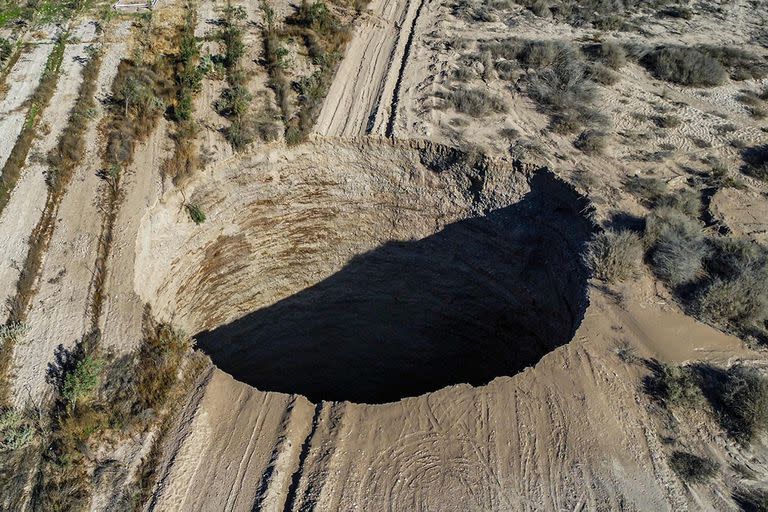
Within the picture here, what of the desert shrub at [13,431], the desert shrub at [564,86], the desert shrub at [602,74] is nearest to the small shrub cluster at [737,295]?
the desert shrub at [564,86]

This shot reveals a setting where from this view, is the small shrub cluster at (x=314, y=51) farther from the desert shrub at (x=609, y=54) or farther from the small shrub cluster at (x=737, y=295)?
the small shrub cluster at (x=737, y=295)

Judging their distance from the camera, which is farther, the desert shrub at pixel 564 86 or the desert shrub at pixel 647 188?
the desert shrub at pixel 564 86

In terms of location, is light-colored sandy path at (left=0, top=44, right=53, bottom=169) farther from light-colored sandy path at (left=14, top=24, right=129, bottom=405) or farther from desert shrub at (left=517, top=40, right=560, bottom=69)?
desert shrub at (left=517, top=40, right=560, bottom=69)

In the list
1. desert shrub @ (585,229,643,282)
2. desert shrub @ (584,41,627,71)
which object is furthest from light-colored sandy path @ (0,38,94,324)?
desert shrub @ (584,41,627,71)

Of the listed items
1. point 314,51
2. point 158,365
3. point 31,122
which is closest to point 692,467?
point 158,365

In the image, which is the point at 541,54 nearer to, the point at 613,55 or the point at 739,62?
the point at 613,55
